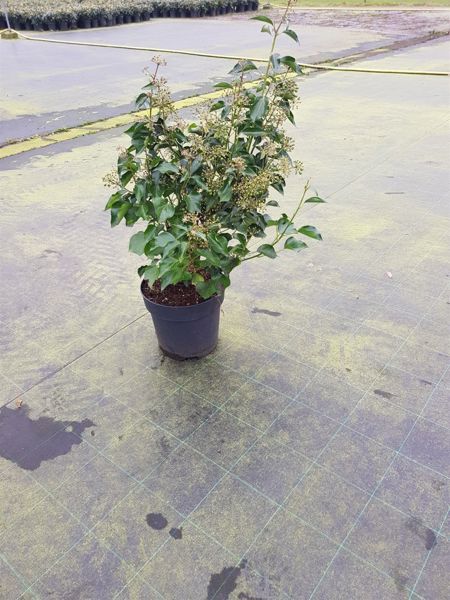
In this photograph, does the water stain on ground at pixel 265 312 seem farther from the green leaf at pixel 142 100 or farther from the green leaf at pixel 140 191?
the green leaf at pixel 142 100

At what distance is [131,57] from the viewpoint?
11.8 metres

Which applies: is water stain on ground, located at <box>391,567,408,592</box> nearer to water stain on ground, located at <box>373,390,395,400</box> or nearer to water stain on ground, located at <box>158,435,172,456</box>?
water stain on ground, located at <box>373,390,395,400</box>

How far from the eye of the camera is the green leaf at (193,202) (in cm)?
199

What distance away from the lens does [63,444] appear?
208cm

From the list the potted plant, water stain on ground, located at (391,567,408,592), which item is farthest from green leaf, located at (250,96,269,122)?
water stain on ground, located at (391,567,408,592)

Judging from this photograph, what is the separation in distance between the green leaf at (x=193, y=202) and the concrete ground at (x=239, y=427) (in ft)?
2.89

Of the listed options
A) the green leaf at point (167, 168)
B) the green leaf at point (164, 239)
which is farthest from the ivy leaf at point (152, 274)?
the green leaf at point (167, 168)

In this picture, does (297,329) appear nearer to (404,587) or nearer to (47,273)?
(404,587)

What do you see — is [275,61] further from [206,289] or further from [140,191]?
[206,289]

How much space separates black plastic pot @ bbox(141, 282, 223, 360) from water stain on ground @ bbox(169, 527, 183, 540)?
92 centimetres

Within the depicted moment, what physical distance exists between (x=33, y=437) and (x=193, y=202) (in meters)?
1.27

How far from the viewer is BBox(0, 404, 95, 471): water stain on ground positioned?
80.2 inches

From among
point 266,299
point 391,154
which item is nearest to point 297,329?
point 266,299

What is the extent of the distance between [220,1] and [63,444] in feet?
84.5
